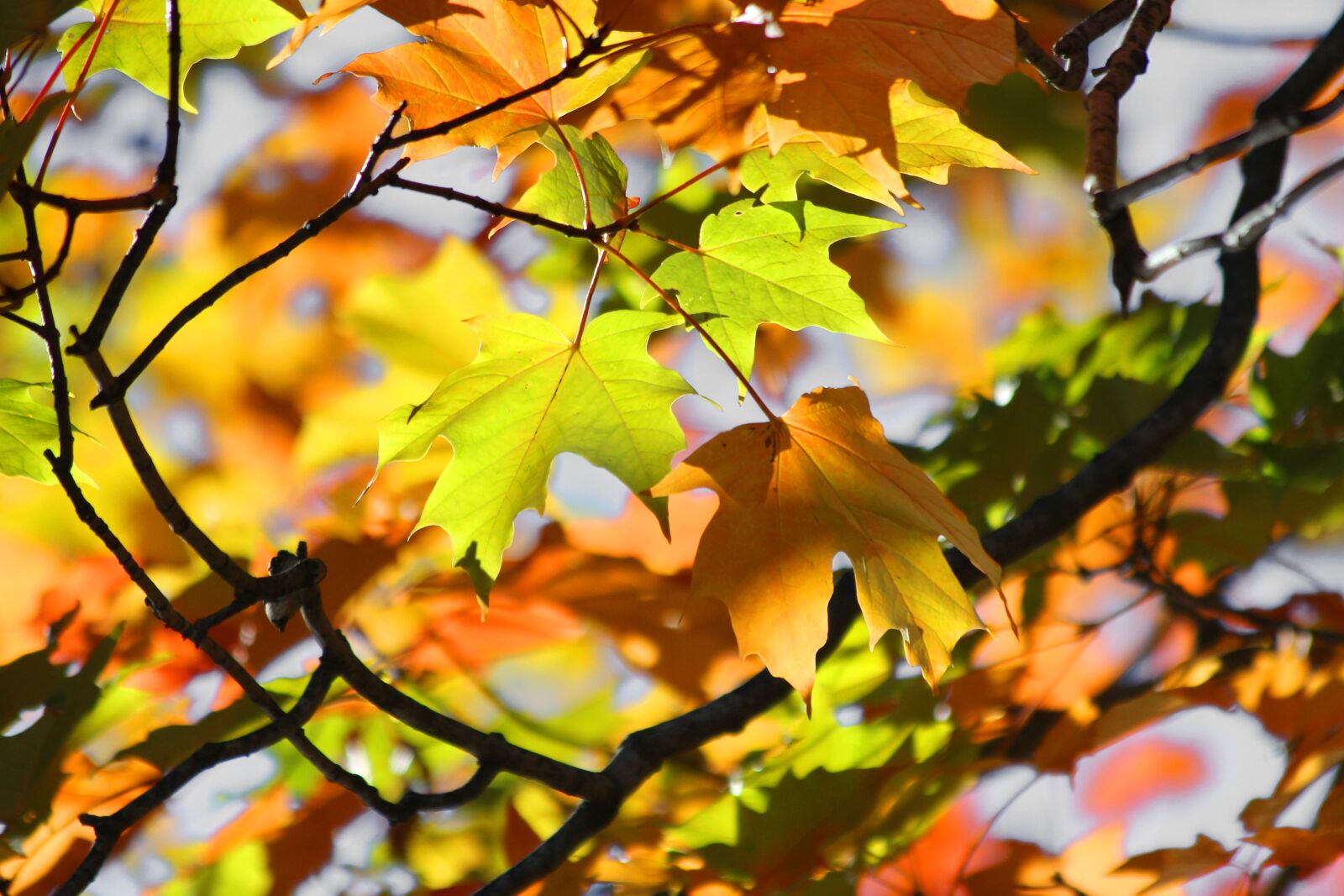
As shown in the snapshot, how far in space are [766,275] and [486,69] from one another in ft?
0.62

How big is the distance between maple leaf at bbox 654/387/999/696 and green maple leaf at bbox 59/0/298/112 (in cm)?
33

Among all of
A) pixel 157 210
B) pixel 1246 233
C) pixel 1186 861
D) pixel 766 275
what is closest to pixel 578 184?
pixel 766 275

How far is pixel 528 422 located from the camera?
55cm

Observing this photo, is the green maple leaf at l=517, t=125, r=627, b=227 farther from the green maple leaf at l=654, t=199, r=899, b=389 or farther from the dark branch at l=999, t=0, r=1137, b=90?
the dark branch at l=999, t=0, r=1137, b=90

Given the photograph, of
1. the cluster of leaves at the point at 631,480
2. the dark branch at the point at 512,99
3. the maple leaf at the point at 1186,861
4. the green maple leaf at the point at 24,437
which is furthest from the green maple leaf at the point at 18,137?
the maple leaf at the point at 1186,861

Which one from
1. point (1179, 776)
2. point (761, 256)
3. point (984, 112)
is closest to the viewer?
point (761, 256)

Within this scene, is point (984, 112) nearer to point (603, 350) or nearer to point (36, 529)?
point (603, 350)

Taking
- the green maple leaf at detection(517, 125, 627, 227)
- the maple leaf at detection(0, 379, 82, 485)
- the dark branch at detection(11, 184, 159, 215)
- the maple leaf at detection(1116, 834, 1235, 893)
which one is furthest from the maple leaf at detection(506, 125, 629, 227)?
the maple leaf at detection(1116, 834, 1235, 893)

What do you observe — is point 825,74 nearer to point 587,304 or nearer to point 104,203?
point 587,304

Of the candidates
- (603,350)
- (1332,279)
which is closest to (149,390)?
(603,350)

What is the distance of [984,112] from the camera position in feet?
3.84

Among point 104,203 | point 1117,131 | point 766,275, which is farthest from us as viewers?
point 766,275

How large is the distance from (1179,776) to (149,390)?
51.1 inches

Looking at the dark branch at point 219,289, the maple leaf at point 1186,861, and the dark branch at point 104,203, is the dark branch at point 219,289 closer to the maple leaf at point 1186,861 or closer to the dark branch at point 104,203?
→ the dark branch at point 104,203
